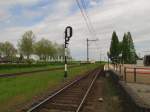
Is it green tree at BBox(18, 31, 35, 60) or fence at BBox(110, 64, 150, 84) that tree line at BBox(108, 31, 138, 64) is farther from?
fence at BBox(110, 64, 150, 84)

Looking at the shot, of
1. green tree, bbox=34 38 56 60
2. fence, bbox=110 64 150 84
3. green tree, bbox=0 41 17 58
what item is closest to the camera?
fence, bbox=110 64 150 84

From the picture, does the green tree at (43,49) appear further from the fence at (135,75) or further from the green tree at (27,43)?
the fence at (135,75)

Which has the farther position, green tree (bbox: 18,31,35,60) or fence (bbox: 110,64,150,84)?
green tree (bbox: 18,31,35,60)

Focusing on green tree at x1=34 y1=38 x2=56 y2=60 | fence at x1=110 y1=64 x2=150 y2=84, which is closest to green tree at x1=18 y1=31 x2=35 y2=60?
green tree at x1=34 y1=38 x2=56 y2=60

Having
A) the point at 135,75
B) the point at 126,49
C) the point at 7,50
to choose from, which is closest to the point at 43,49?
the point at 7,50

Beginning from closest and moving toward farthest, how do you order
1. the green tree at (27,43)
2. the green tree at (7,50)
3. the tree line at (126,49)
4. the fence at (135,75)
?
the fence at (135,75) < the green tree at (27,43) < the tree line at (126,49) < the green tree at (7,50)

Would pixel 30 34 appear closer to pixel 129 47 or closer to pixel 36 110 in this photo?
pixel 129 47

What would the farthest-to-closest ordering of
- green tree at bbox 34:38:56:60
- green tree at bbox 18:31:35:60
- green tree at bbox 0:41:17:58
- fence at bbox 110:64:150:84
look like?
green tree at bbox 0:41:17:58
green tree at bbox 34:38:56:60
green tree at bbox 18:31:35:60
fence at bbox 110:64:150:84

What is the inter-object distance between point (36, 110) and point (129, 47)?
162m

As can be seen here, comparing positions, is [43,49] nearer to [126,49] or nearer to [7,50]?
[7,50]

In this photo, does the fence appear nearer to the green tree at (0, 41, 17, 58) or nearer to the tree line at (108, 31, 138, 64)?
the tree line at (108, 31, 138, 64)

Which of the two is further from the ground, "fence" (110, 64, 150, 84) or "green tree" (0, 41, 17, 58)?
"green tree" (0, 41, 17, 58)

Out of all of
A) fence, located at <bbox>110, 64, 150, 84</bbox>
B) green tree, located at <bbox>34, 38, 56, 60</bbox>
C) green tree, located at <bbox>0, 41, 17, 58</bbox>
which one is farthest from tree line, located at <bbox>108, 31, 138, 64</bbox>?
fence, located at <bbox>110, 64, 150, 84</bbox>

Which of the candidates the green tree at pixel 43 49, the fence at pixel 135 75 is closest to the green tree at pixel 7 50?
the green tree at pixel 43 49
